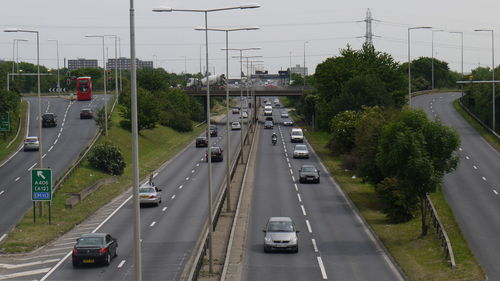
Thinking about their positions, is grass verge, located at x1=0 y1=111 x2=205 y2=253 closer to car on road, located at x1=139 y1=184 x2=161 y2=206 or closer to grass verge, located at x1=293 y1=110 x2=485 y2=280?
car on road, located at x1=139 y1=184 x2=161 y2=206

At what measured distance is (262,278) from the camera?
108 feet

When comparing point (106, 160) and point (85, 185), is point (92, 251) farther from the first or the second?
point (106, 160)

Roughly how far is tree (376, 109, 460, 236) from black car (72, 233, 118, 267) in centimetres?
1664

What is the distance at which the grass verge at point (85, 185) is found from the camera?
42.1 meters

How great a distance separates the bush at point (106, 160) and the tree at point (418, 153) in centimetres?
3262

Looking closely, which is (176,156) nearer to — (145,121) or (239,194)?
(145,121)

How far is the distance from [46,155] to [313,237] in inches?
1703

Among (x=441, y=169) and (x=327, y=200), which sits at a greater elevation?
(x=441, y=169)

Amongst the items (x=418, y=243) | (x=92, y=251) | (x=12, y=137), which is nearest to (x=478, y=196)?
(x=418, y=243)

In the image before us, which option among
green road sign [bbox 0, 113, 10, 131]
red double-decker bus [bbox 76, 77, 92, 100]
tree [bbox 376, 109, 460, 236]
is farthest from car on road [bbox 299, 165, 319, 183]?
red double-decker bus [bbox 76, 77, 92, 100]

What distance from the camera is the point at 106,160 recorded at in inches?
2817

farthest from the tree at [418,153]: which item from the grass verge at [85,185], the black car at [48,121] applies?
the black car at [48,121]

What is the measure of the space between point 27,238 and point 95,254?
29.5 ft

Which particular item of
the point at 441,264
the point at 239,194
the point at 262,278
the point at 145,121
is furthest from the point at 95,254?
the point at 145,121
